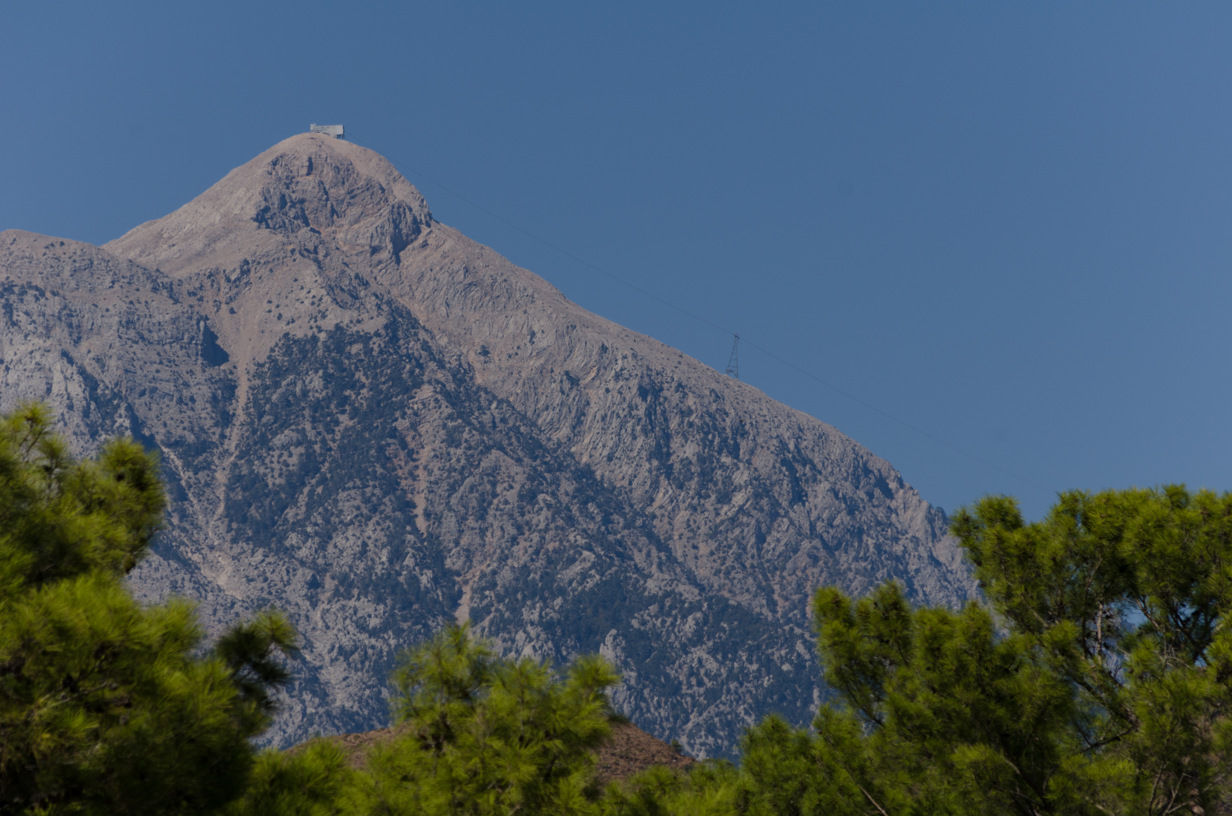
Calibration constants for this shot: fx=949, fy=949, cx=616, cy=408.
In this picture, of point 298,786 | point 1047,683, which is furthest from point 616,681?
point 1047,683

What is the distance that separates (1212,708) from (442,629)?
10923 millimetres

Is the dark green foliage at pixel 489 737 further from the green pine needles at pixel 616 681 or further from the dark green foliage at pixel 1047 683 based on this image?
the dark green foliage at pixel 1047 683

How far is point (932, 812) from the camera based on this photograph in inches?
615

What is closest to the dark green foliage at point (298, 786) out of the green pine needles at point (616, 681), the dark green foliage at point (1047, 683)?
the green pine needles at point (616, 681)

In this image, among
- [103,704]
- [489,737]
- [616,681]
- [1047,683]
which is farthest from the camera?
[1047,683]

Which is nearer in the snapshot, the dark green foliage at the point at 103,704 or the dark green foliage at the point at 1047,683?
the dark green foliage at the point at 103,704

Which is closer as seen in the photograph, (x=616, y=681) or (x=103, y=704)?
(x=103, y=704)

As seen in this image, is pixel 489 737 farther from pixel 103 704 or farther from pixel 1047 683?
pixel 1047 683

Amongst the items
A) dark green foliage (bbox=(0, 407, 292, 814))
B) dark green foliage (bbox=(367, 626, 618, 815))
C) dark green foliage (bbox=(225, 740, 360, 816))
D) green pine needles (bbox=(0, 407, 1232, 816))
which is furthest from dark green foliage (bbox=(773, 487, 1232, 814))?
dark green foliage (bbox=(0, 407, 292, 814))

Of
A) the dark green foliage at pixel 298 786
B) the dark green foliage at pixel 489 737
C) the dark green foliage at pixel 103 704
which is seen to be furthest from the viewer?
the dark green foliage at pixel 489 737

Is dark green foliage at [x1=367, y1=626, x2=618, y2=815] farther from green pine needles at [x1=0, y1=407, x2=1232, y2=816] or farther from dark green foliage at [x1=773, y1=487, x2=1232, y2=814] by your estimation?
dark green foliage at [x1=773, y1=487, x2=1232, y2=814]

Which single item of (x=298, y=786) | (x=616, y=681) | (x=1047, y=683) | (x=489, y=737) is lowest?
(x=298, y=786)

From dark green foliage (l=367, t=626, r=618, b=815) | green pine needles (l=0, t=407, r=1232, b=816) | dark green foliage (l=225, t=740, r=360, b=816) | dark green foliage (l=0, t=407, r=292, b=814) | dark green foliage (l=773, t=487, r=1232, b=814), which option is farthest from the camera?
dark green foliage (l=773, t=487, r=1232, b=814)

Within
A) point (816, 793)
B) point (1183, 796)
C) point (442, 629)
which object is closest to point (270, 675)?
point (442, 629)
